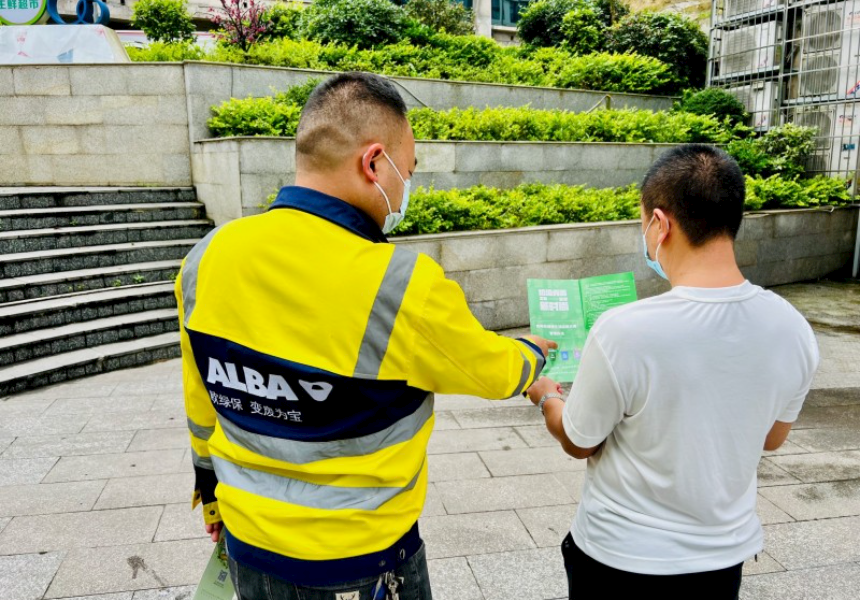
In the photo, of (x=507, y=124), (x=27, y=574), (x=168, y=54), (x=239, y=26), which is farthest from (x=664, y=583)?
(x=239, y=26)

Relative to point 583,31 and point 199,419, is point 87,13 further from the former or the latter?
point 199,419

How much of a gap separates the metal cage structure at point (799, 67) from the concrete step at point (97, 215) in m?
10.7

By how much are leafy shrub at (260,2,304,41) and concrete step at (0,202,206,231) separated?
241 inches

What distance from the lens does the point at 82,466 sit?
4.20 meters

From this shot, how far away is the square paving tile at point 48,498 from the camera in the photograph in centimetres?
366

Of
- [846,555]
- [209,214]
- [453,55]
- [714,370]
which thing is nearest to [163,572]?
[714,370]

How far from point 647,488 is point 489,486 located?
2440 mm

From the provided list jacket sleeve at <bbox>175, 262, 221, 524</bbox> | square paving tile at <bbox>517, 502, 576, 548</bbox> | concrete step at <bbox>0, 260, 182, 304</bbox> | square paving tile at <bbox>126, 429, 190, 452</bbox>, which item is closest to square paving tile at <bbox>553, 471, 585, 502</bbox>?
square paving tile at <bbox>517, 502, 576, 548</bbox>

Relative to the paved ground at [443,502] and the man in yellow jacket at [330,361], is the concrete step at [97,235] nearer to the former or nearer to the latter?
the paved ground at [443,502]

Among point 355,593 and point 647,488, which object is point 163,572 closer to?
point 355,593

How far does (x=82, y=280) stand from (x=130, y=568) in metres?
4.85

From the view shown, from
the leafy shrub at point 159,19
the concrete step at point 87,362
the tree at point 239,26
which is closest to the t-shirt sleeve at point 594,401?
the concrete step at point 87,362

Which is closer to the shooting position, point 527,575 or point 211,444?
point 211,444

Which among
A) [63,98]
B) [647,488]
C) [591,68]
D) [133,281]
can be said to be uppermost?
[591,68]
